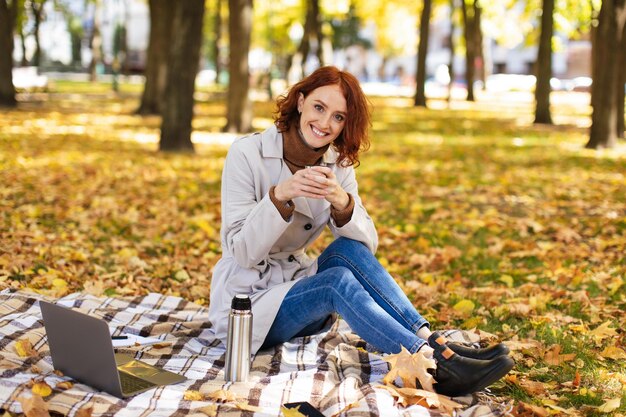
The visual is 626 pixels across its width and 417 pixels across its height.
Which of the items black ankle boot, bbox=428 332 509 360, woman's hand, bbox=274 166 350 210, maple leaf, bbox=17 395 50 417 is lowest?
maple leaf, bbox=17 395 50 417

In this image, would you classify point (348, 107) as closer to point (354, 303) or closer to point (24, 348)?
point (354, 303)

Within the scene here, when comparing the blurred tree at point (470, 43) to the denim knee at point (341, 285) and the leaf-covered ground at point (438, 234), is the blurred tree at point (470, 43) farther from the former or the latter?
the denim knee at point (341, 285)

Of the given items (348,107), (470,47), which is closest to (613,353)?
(348,107)

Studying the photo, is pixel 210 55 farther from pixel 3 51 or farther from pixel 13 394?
pixel 13 394

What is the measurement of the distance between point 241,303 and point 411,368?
0.84m

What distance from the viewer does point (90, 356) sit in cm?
369

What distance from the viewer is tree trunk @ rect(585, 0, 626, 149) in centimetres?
1455

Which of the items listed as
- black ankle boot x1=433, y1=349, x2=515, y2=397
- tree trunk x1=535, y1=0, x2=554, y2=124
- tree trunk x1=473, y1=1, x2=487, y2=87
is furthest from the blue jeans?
tree trunk x1=473, y1=1, x2=487, y2=87

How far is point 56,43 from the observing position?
70625mm

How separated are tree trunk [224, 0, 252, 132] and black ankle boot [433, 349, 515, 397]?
13.2m

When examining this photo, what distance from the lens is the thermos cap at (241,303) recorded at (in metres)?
3.98

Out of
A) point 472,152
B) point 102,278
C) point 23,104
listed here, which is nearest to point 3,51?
point 23,104

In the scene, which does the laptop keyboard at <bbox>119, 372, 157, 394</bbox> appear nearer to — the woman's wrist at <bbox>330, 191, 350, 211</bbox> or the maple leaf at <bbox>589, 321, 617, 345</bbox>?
the woman's wrist at <bbox>330, 191, 350, 211</bbox>

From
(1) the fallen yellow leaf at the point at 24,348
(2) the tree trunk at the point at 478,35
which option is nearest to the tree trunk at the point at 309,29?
→ (2) the tree trunk at the point at 478,35
